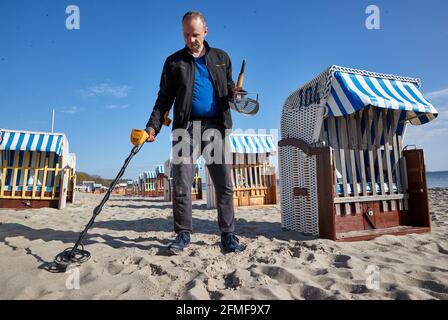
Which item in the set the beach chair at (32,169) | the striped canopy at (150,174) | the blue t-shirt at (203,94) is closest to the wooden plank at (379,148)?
the blue t-shirt at (203,94)

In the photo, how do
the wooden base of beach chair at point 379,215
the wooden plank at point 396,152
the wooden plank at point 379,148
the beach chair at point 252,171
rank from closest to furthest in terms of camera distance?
1. the wooden base of beach chair at point 379,215
2. the wooden plank at point 379,148
3. the wooden plank at point 396,152
4. the beach chair at point 252,171

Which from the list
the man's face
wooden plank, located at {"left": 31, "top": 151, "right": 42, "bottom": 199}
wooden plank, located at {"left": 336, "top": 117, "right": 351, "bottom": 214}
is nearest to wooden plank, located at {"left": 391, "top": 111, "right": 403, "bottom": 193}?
wooden plank, located at {"left": 336, "top": 117, "right": 351, "bottom": 214}

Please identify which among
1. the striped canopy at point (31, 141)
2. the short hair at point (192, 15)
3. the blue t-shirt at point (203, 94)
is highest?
the short hair at point (192, 15)

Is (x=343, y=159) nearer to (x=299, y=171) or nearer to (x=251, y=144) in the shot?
(x=299, y=171)

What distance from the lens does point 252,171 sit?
824 centimetres

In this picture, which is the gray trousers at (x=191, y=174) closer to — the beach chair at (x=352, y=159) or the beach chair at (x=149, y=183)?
the beach chair at (x=352, y=159)

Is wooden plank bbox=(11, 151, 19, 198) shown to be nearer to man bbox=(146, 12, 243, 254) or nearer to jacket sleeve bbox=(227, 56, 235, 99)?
man bbox=(146, 12, 243, 254)

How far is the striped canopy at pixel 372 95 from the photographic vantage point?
9.52ft

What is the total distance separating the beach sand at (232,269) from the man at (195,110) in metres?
0.32

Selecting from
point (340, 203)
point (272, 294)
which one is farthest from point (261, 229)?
point (272, 294)

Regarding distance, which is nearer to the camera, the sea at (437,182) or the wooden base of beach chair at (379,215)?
the wooden base of beach chair at (379,215)

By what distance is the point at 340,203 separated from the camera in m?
3.20
